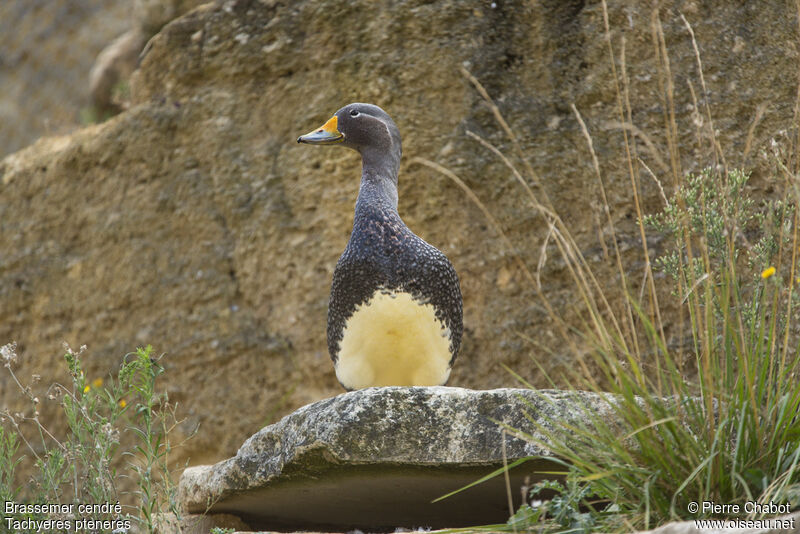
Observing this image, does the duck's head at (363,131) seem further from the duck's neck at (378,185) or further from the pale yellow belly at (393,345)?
the pale yellow belly at (393,345)

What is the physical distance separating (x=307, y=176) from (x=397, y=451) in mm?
3199

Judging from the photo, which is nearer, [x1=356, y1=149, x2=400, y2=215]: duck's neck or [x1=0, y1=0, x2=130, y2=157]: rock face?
[x1=356, y1=149, x2=400, y2=215]: duck's neck

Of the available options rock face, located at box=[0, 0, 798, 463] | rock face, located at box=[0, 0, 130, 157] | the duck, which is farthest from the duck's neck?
rock face, located at box=[0, 0, 130, 157]

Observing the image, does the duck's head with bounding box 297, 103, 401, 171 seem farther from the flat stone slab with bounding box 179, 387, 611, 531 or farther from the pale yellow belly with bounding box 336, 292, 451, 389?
the flat stone slab with bounding box 179, 387, 611, 531

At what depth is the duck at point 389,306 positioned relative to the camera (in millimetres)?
3895

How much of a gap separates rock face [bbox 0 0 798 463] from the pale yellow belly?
143 cm

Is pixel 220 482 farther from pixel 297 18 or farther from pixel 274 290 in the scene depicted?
pixel 297 18

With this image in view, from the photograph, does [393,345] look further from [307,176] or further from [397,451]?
[307,176]

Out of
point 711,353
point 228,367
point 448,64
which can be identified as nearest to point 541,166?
point 448,64

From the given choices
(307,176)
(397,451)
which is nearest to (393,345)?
(397,451)

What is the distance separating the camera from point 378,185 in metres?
4.34

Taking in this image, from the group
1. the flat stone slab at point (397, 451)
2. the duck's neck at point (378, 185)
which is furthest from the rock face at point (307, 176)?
the flat stone slab at point (397, 451)

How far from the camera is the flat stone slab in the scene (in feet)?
10.7

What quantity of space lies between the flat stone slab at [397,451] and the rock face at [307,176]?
6.02ft
